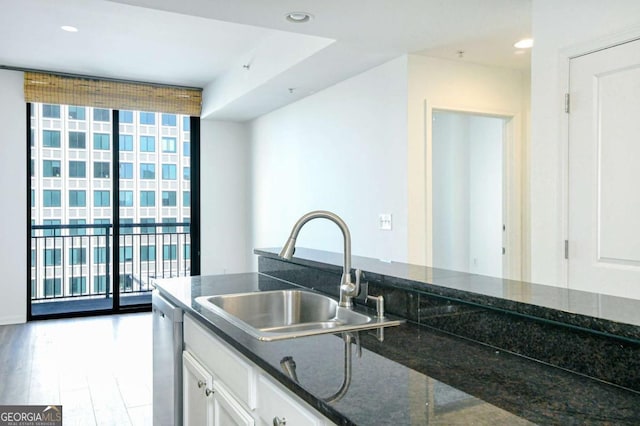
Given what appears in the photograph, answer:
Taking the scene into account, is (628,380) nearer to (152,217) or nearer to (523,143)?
(523,143)

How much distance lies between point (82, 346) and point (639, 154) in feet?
14.9

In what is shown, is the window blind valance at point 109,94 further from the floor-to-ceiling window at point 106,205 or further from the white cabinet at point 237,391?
the white cabinet at point 237,391

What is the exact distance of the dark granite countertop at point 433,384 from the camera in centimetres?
95

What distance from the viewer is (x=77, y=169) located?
5.81 meters

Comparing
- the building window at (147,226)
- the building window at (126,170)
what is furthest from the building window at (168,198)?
the building window at (126,170)

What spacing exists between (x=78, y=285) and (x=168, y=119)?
2.31 metres

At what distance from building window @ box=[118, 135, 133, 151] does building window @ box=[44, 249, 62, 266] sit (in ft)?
4.65

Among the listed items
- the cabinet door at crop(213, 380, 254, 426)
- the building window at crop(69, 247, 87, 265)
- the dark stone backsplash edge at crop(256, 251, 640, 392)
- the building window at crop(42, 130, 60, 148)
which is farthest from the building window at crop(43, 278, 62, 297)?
the dark stone backsplash edge at crop(256, 251, 640, 392)

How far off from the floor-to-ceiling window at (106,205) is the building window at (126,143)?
12 millimetres

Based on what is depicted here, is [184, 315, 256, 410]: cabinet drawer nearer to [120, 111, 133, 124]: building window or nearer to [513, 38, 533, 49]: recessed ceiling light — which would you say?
[513, 38, 533, 49]: recessed ceiling light

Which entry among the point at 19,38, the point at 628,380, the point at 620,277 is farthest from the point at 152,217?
the point at 628,380

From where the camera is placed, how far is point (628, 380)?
1055mm

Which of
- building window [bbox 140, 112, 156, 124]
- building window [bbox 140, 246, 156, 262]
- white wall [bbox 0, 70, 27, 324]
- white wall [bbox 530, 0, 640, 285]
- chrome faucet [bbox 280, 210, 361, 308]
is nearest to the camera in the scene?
chrome faucet [bbox 280, 210, 361, 308]

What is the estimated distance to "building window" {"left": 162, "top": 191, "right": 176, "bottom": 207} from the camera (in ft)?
20.8
